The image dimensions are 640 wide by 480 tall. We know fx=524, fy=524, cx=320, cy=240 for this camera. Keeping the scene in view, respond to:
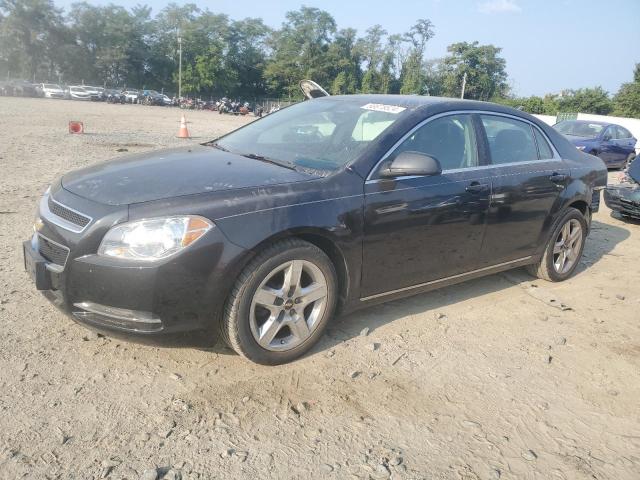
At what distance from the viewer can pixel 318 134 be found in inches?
151

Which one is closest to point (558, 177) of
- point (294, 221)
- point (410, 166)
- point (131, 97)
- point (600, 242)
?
point (410, 166)

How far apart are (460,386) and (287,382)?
1011 millimetres

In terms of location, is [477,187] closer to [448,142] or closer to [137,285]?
[448,142]

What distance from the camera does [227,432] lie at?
2496 mm

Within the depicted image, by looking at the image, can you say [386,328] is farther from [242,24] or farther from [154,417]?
[242,24]

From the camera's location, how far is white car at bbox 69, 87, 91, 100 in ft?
162

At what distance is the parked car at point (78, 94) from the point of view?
162 feet

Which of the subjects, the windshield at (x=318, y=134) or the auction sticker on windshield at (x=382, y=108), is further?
the auction sticker on windshield at (x=382, y=108)

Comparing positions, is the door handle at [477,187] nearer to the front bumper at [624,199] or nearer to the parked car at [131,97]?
the front bumper at [624,199]

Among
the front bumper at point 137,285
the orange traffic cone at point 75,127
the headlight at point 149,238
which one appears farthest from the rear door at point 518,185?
the orange traffic cone at point 75,127

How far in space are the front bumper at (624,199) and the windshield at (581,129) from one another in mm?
7168

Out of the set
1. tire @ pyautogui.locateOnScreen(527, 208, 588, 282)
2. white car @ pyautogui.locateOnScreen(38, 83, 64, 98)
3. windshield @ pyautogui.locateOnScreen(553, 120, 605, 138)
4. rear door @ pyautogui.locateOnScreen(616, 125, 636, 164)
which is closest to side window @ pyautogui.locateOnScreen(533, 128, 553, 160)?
tire @ pyautogui.locateOnScreen(527, 208, 588, 282)

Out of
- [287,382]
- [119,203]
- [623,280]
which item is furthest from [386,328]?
[623,280]

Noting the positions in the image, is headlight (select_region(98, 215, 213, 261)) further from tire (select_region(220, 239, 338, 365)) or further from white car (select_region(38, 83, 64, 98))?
white car (select_region(38, 83, 64, 98))
